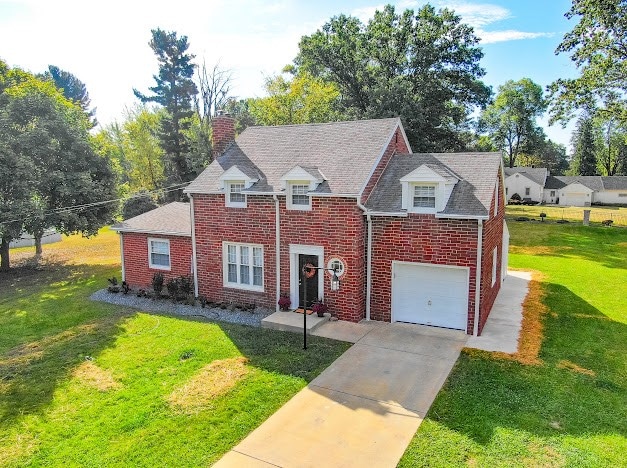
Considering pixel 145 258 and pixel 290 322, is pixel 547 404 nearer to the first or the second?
pixel 290 322

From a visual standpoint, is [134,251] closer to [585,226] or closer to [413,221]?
[413,221]

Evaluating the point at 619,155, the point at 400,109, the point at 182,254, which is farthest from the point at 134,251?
the point at 619,155

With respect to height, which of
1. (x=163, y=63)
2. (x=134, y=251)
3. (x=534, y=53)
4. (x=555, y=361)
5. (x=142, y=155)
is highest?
(x=163, y=63)

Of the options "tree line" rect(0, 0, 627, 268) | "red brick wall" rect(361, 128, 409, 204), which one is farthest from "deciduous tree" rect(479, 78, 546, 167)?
"red brick wall" rect(361, 128, 409, 204)

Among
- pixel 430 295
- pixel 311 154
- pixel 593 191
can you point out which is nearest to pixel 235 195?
pixel 311 154

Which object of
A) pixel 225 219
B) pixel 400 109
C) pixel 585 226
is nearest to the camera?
pixel 225 219

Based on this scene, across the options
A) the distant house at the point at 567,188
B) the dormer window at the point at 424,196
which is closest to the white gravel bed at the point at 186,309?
the dormer window at the point at 424,196

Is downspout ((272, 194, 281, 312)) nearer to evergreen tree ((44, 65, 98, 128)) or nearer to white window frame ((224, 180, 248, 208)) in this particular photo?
white window frame ((224, 180, 248, 208))
